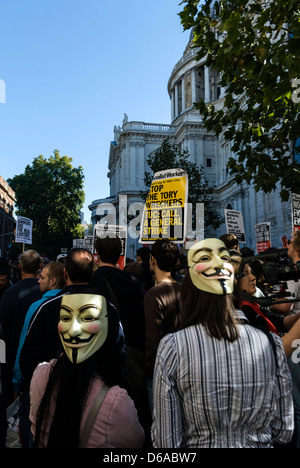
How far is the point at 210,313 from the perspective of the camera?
1.79 metres

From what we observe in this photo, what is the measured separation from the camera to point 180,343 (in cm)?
173

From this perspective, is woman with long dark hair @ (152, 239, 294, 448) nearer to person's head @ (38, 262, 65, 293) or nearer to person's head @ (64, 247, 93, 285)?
person's head @ (64, 247, 93, 285)

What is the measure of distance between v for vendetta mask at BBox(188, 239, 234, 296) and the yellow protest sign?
396 centimetres

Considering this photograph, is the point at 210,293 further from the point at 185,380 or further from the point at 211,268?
the point at 185,380

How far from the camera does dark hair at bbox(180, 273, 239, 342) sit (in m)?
1.75

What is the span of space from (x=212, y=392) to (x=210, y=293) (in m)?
0.43

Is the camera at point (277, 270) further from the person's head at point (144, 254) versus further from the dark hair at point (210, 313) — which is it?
the person's head at point (144, 254)

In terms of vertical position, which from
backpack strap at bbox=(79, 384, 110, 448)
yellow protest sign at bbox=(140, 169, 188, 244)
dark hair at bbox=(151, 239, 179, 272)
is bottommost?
backpack strap at bbox=(79, 384, 110, 448)

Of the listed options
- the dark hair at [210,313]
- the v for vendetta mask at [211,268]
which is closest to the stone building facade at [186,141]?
the v for vendetta mask at [211,268]

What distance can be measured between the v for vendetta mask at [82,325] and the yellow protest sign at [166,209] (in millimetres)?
4124

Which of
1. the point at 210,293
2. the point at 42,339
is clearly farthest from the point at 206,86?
the point at 210,293

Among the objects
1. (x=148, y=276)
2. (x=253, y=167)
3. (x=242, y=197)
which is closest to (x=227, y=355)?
(x=148, y=276)

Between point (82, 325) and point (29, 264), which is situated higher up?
point (29, 264)

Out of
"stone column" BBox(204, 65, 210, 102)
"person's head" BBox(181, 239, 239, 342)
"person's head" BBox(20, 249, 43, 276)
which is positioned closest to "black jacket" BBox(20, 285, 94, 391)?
"person's head" BBox(181, 239, 239, 342)
